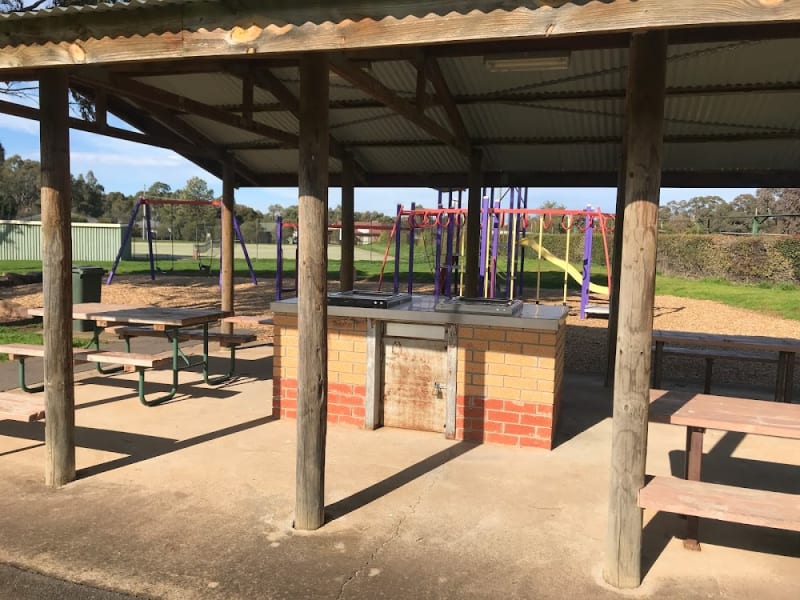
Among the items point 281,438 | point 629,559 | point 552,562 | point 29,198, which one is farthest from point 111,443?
point 29,198

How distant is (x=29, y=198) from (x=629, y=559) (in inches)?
2976

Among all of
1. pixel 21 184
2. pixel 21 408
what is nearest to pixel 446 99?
pixel 21 408

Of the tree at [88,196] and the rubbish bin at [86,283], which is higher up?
the tree at [88,196]

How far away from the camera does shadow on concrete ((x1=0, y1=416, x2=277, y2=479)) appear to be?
16.5ft

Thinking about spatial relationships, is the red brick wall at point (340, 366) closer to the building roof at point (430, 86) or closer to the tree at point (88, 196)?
the building roof at point (430, 86)

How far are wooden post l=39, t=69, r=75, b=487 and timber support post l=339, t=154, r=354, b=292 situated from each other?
5136 millimetres

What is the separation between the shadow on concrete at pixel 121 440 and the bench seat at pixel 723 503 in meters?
3.79

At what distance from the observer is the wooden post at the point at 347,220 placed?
9352 mm

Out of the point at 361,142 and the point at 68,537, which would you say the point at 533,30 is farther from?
the point at 361,142

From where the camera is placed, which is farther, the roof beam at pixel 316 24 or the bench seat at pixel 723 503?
the bench seat at pixel 723 503

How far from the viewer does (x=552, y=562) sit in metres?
3.47

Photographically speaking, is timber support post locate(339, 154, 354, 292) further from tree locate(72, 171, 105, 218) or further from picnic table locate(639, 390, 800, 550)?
tree locate(72, 171, 105, 218)

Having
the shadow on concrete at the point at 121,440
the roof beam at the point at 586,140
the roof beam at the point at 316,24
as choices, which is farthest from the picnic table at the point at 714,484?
the roof beam at the point at 586,140

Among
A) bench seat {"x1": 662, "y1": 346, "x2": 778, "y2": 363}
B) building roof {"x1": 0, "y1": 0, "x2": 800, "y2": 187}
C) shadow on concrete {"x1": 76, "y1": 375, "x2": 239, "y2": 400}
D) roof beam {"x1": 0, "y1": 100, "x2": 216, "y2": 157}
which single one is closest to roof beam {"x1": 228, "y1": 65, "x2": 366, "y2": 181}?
building roof {"x1": 0, "y1": 0, "x2": 800, "y2": 187}
